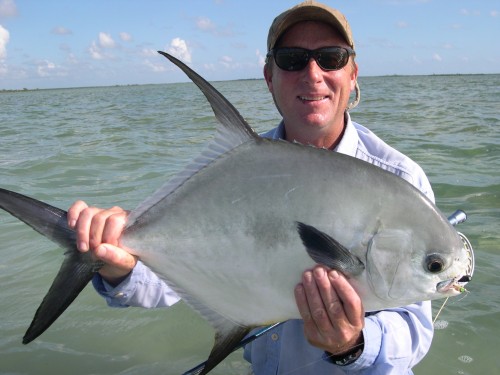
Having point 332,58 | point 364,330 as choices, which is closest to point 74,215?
point 364,330

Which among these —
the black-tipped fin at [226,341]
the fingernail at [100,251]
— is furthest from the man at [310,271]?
the black-tipped fin at [226,341]

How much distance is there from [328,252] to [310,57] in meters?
1.28

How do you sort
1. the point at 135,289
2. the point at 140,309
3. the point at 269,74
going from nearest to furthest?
the point at 135,289, the point at 269,74, the point at 140,309

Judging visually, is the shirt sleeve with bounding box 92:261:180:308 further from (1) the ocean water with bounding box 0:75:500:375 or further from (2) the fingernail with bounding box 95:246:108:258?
(1) the ocean water with bounding box 0:75:500:375

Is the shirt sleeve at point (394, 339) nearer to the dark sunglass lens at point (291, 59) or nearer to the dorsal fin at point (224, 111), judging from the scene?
the dorsal fin at point (224, 111)

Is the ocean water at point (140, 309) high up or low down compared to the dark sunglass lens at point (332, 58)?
down

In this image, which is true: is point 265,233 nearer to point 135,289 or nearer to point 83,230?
point 83,230

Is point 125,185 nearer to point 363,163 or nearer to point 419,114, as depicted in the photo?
point 363,163

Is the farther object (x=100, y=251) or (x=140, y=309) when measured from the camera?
(x=140, y=309)

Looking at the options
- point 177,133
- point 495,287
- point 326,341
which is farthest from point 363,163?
point 177,133

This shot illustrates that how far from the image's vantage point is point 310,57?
2488 millimetres

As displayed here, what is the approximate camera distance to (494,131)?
11414mm

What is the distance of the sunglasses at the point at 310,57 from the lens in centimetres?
248

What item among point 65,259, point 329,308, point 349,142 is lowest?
point 329,308
